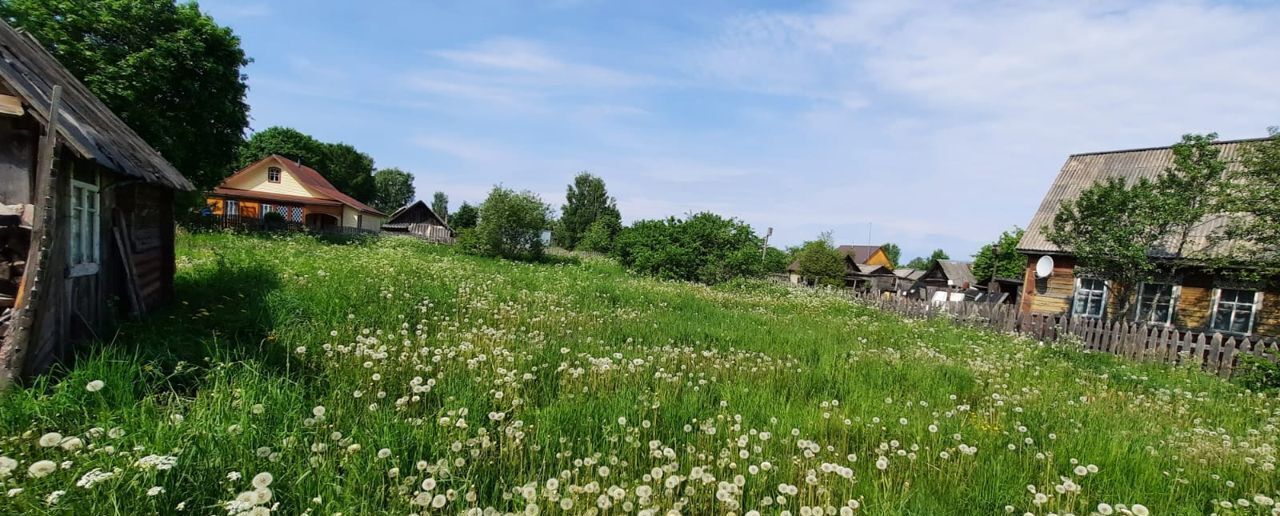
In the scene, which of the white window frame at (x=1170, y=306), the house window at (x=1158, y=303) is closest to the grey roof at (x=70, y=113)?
the white window frame at (x=1170, y=306)

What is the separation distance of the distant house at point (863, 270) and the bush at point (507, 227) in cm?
3135

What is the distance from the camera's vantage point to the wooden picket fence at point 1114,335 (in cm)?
974

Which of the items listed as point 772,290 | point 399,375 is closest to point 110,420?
point 399,375

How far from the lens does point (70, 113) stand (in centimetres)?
493

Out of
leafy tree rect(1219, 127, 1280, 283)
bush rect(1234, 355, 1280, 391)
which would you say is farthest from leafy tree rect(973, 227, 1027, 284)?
bush rect(1234, 355, 1280, 391)

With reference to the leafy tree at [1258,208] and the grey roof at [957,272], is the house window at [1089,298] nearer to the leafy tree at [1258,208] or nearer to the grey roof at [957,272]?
the leafy tree at [1258,208]

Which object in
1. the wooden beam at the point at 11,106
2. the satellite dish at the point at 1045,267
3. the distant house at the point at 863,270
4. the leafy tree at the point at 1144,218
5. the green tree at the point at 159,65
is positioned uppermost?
the green tree at the point at 159,65

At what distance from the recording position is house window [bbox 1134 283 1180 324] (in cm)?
1627

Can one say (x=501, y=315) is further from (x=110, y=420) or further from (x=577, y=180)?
(x=577, y=180)

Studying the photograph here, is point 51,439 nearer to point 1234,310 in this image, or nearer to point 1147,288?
point 1234,310

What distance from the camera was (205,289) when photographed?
342 inches

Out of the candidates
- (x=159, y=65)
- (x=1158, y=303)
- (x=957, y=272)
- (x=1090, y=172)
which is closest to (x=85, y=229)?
(x=159, y=65)

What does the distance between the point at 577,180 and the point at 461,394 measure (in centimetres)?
6301

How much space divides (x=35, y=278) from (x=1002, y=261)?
55.4 meters
